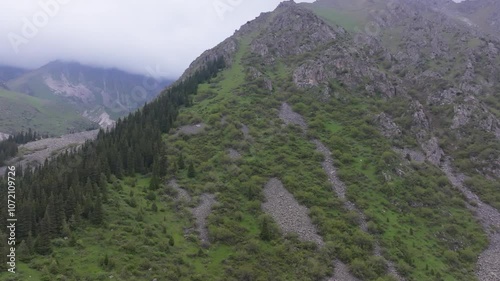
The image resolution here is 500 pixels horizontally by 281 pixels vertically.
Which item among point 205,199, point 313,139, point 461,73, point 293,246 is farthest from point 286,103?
point 461,73

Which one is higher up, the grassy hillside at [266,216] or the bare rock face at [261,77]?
the bare rock face at [261,77]

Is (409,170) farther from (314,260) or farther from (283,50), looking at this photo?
(283,50)

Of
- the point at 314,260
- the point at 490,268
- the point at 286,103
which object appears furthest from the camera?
the point at 286,103

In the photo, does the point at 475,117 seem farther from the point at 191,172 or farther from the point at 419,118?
the point at 191,172

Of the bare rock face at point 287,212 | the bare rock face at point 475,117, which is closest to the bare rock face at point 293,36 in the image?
the bare rock face at point 475,117

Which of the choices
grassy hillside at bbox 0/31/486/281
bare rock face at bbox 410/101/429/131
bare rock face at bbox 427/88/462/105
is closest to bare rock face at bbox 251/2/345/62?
grassy hillside at bbox 0/31/486/281

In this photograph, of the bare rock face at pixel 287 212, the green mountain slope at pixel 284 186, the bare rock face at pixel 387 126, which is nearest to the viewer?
the green mountain slope at pixel 284 186

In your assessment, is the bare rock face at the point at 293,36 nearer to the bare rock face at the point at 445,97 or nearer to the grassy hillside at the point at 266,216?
the grassy hillside at the point at 266,216

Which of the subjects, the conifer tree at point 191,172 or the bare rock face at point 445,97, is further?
the bare rock face at point 445,97
